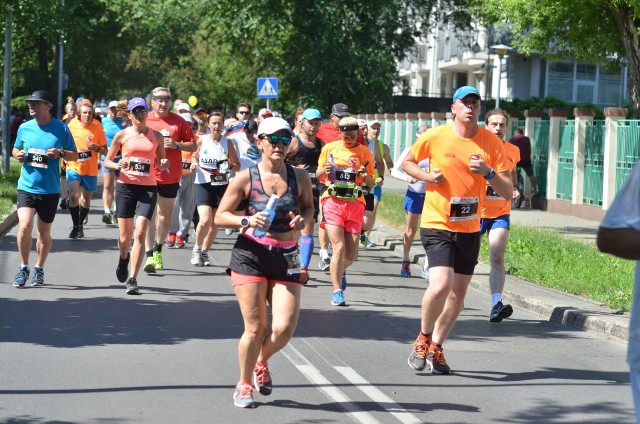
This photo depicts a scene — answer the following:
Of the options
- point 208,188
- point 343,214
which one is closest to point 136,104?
point 343,214

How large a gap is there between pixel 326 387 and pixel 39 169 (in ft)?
17.6

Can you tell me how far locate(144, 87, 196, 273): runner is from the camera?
44.3 ft

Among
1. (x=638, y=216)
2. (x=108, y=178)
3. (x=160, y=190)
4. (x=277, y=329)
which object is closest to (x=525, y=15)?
(x=108, y=178)

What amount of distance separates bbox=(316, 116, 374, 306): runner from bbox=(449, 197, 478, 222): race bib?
11.1ft

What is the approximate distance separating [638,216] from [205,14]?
42662 millimetres

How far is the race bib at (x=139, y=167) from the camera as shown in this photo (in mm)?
12166

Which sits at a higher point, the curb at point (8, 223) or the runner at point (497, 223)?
the runner at point (497, 223)

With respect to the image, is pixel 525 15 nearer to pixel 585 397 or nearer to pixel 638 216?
pixel 585 397

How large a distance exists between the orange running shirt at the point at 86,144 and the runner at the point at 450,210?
33.0 feet

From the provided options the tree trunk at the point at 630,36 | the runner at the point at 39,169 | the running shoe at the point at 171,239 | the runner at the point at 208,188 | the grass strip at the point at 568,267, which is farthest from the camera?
the tree trunk at the point at 630,36

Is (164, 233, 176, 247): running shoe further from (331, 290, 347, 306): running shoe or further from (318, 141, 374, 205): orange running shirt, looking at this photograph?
(331, 290, 347, 306): running shoe

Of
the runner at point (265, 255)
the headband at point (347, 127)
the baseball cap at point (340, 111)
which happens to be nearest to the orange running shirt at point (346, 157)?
the headband at point (347, 127)

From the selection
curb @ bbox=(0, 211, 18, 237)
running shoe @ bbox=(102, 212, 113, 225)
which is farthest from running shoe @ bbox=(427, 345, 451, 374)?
running shoe @ bbox=(102, 212, 113, 225)

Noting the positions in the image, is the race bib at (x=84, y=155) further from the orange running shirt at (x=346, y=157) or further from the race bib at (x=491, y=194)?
the race bib at (x=491, y=194)
